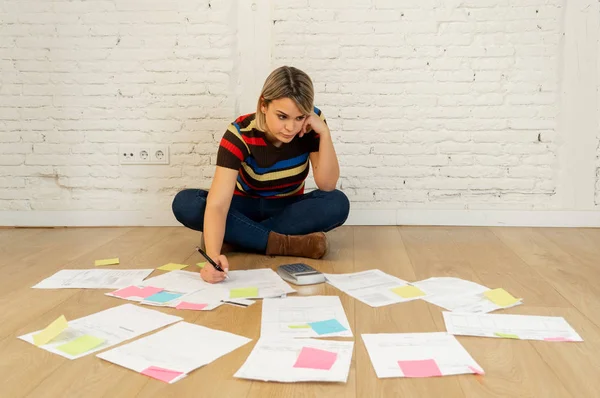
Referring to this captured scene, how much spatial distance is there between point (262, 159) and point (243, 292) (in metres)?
0.71

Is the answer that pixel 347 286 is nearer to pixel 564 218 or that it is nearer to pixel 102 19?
pixel 564 218

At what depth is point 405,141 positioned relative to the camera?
3.45 m

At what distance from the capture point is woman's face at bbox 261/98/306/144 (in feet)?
7.61

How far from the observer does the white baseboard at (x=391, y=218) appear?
343 cm

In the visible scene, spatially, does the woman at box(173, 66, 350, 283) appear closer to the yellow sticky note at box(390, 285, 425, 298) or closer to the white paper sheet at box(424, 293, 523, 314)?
the yellow sticky note at box(390, 285, 425, 298)

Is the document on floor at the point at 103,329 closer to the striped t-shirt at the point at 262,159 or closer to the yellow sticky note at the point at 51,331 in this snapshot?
the yellow sticky note at the point at 51,331

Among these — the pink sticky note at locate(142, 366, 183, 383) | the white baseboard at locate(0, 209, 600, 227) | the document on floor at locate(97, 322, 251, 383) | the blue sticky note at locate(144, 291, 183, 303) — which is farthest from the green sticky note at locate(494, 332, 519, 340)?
the white baseboard at locate(0, 209, 600, 227)

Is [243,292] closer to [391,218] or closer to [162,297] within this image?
[162,297]

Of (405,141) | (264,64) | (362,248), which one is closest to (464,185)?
(405,141)

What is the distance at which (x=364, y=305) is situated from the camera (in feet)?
6.62

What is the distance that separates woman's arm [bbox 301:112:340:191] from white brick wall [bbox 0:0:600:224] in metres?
0.73

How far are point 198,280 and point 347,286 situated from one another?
56 cm

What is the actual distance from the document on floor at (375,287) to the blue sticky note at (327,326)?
0.79ft

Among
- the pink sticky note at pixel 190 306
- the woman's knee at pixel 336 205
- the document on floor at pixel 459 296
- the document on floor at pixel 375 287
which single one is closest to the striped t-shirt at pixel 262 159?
the woman's knee at pixel 336 205
